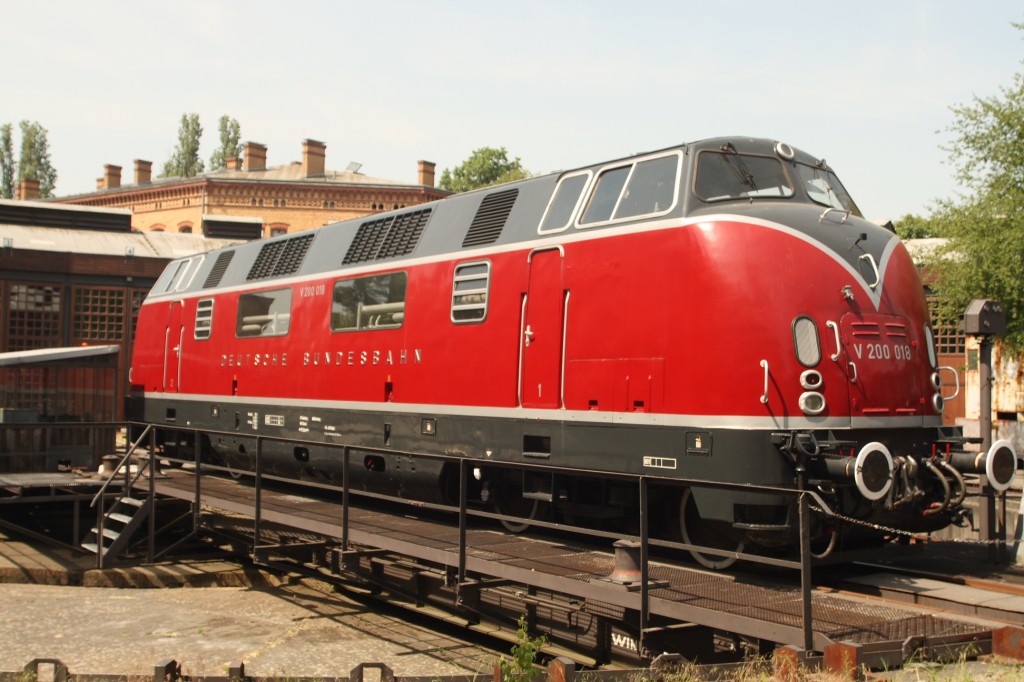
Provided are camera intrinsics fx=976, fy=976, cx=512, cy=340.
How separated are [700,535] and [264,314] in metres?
8.40

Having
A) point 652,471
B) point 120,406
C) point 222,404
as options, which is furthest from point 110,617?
point 120,406

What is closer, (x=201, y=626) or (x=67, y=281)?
(x=201, y=626)

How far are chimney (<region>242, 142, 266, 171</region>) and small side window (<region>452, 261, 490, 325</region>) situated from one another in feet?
155

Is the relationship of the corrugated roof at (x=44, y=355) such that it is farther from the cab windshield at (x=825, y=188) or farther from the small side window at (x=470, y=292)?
the cab windshield at (x=825, y=188)

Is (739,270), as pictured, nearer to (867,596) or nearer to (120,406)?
(867,596)

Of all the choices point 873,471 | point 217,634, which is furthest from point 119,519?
point 873,471

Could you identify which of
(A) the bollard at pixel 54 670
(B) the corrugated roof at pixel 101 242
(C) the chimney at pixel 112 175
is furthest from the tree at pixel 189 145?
(A) the bollard at pixel 54 670

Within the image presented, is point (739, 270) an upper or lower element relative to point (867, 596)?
upper

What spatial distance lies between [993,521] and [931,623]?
3.74 metres

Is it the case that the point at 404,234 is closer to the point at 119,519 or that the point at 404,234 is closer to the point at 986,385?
the point at 119,519

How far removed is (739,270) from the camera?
8258 millimetres

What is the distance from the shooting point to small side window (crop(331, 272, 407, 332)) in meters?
12.1

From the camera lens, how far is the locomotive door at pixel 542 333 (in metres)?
9.67

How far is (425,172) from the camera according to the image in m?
51.5
